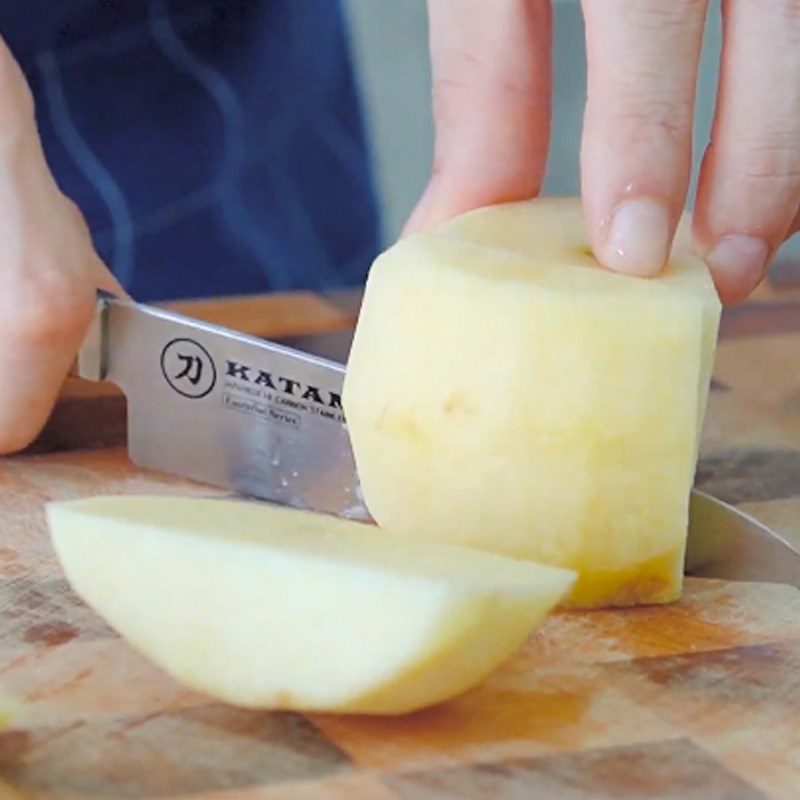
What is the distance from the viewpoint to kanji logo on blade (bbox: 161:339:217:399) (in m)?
1.30

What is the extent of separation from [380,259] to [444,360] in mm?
107

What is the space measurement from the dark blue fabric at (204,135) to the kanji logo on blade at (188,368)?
564 mm

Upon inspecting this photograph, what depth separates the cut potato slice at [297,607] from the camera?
0.80 m

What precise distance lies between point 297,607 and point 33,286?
58 centimetres

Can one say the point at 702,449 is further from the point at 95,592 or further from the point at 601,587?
the point at 95,592

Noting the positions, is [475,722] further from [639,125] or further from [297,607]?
[639,125]

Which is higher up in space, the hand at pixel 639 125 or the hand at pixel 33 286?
the hand at pixel 639 125

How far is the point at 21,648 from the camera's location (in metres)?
0.95

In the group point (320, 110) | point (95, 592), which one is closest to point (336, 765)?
point (95, 592)

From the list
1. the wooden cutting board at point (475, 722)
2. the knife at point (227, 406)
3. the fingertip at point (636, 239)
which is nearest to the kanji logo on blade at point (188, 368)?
the knife at point (227, 406)

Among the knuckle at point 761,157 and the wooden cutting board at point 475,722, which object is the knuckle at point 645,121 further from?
the wooden cutting board at point 475,722

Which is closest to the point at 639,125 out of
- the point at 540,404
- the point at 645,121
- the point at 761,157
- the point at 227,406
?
the point at 645,121

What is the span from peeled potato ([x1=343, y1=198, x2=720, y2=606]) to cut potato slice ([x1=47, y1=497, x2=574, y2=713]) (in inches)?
5.2

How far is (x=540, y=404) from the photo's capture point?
0.98 meters
